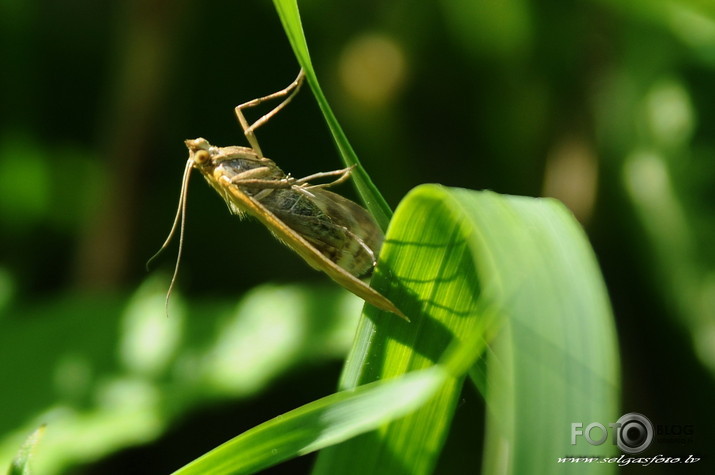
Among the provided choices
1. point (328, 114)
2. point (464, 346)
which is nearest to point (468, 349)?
point (464, 346)

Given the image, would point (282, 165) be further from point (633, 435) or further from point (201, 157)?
point (633, 435)

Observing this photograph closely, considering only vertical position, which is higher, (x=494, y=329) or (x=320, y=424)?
(x=494, y=329)

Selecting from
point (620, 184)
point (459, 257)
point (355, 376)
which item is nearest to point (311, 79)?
point (459, 257)

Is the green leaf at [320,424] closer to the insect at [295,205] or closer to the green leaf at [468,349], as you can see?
the green leaf at [468,349]

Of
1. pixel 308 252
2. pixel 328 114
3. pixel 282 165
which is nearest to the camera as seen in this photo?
pixel 328 114

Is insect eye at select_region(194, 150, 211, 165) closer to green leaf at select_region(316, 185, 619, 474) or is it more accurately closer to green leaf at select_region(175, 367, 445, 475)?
green leaf at select_region(316, 185, 619, 474)

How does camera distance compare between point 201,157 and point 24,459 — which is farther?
point 201,157

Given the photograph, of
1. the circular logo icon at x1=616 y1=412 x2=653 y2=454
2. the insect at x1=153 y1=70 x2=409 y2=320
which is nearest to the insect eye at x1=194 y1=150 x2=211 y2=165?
the insect at x1=153 y1=70 x2=409 y2=320

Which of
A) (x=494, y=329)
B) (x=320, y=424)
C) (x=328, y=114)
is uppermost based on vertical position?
(x=328, y=114)
